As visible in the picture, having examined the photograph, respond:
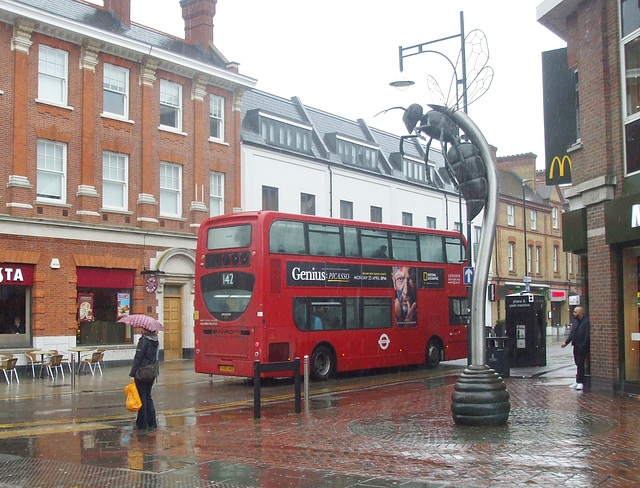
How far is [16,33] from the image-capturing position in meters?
23.7

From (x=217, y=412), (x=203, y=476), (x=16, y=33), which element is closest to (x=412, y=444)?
(x=203, y=476)

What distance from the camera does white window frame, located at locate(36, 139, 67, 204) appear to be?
24500 mm

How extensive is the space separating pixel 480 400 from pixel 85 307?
1863cm

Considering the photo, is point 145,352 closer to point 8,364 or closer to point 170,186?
point 8,364

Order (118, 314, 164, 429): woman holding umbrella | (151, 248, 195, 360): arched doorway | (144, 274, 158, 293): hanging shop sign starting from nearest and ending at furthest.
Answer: (118, 314, 164, 429): woman holding umbrella
(144, 274, 158, 293): hanging shop sign
(151, 248, 195, 360): arched doorway

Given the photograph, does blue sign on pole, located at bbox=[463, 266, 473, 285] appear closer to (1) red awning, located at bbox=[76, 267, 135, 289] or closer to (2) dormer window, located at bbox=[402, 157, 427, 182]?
(1) red awning, located at bbox=[76, 267, 135, 289]

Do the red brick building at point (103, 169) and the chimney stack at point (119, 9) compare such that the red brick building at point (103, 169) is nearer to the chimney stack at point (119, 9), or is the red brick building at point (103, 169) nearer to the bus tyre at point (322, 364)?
the chimney stack at point (119, 9)

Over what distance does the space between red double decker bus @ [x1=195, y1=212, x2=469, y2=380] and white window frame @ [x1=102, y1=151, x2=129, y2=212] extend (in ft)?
29.7

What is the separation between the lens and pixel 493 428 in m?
10.1

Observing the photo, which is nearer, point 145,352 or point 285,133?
point 145,352

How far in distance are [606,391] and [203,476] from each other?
32.2ft

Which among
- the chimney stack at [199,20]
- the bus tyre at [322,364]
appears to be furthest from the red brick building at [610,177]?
the chimney stack at [199,20]

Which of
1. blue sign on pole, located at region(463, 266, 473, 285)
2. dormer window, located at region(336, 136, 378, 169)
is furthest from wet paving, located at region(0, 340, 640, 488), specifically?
dormer window, located at region(336, 136, 378, 169)

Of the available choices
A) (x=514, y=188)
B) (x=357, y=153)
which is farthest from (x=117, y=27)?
(x=514, y=188)
